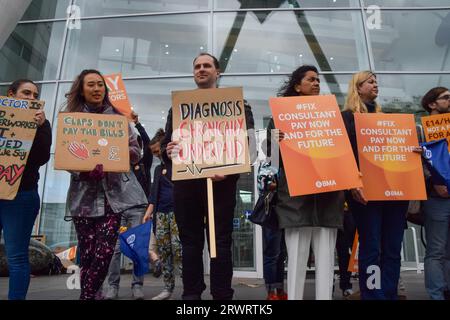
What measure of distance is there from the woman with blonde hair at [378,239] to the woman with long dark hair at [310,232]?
33 centimetres

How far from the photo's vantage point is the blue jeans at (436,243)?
3070 millimetres

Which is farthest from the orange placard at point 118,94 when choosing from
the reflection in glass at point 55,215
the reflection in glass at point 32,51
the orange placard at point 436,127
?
the reflection in glass at point 32,51

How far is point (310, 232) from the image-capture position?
8.67ft

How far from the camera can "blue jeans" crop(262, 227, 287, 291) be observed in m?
3.78

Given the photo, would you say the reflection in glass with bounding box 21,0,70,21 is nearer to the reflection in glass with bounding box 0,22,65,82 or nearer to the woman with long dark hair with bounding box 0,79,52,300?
the reflection in glass with bounding box 0,22,65,82

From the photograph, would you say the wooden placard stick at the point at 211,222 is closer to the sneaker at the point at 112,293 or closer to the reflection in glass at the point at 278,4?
the sneaker at the point at 112,293

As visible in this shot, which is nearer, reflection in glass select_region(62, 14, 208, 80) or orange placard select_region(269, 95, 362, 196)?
orange placard select_region(269, 95, 362, 196)

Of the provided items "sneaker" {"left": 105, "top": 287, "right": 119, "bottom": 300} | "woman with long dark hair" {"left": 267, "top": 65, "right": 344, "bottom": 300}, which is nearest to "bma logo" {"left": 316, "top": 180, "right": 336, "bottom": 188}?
"woman with long dark hair" {"left": 267, "top": 65, "right": 344, "bottom": 300}

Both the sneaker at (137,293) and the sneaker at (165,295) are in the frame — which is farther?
the sneaker at (137,293)

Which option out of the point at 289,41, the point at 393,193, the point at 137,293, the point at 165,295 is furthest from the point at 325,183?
the point at 289,41

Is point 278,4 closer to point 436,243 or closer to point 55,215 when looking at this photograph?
point 55,215

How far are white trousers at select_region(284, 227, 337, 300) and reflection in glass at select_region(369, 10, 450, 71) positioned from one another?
20.8ft

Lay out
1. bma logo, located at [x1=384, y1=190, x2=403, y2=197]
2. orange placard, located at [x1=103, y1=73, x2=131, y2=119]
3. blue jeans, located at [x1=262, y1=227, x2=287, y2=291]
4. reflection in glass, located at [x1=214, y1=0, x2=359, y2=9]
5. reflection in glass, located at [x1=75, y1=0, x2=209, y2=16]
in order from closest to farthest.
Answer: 1. bma logo, located at [x1=384, y1=190, x2=403, y2=197]
2. blue jeans, located at [x1=262, y1=227, x2=287, y2=291]
3. orange placard, located at [x1=103, y1=73, x2=131, y2=119]
4. reflection in glass, located at [x1=214, y1=0, x2=359, y2=9]
5. reflection in glass, located at [x1=75, y1=0, x2=209, y2=16]
